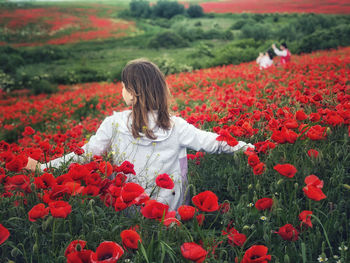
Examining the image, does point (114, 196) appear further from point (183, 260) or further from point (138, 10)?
point (138, 10)

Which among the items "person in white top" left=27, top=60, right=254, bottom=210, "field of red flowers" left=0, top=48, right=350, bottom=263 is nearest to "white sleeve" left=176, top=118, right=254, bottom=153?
"person in white top" left=27, top=60, right=254, bottom=210

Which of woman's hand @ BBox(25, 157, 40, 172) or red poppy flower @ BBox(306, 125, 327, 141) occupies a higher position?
red poppy flower @ BBox(306, 125, 327, 141)

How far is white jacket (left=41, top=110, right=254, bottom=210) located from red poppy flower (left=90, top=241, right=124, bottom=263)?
993mm

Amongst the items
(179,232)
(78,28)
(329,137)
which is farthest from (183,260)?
(78,28)

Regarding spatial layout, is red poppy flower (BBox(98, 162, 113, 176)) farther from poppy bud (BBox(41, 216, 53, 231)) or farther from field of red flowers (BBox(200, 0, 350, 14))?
field of red flowers (BBox(200, 0, 350, 14))

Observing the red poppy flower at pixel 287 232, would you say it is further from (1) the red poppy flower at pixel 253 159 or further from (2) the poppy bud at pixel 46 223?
(2) the poppy bud at pixel 46 223

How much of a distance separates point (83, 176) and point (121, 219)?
0.31m

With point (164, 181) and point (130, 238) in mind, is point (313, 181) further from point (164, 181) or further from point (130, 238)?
point (130, 238)

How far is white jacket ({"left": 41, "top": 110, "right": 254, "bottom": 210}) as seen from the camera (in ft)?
7.02

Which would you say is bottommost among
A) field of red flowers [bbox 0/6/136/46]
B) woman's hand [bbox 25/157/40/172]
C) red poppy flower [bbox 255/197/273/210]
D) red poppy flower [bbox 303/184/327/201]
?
woman's hand [bbox 25/157/40/172]

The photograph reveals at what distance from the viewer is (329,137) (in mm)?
2307

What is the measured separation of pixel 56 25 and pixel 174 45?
796 centimetres

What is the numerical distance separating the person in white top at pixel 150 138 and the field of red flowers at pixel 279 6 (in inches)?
334

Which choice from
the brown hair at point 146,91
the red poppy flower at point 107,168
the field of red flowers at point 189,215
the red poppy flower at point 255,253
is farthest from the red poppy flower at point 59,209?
the brown hair at point 146,91
